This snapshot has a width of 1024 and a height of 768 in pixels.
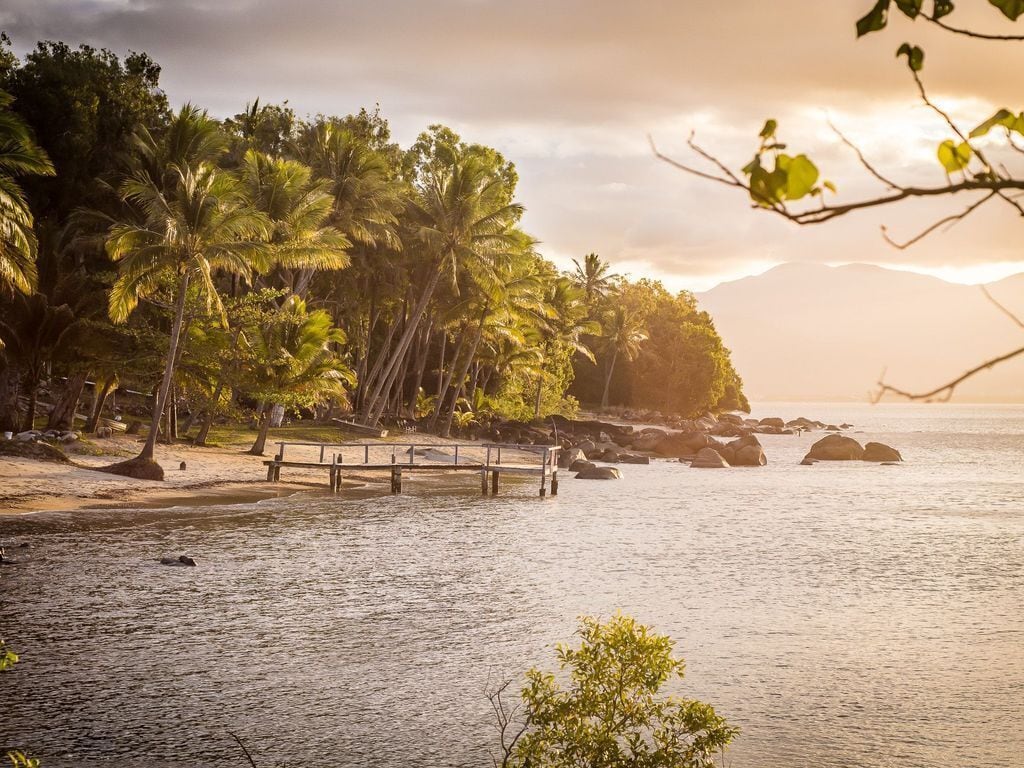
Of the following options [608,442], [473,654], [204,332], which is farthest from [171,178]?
[608,442]

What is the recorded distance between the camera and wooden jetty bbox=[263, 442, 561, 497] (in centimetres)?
3203

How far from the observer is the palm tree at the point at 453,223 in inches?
1772

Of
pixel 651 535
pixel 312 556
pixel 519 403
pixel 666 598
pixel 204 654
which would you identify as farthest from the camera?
pixel 519 403

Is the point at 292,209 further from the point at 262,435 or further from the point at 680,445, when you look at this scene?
the point at 680,445

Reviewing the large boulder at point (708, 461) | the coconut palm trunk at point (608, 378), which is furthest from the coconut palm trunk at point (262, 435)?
the coconut palm trunk at point (608, 378)

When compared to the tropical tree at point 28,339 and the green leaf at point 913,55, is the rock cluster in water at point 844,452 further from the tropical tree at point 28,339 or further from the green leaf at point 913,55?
the green leaf at point 913,55

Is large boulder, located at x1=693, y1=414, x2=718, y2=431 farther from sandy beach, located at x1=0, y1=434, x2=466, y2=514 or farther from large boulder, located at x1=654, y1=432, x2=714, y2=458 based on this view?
sandy beach, located at x1=0, y1=434, x2=466, y2=514

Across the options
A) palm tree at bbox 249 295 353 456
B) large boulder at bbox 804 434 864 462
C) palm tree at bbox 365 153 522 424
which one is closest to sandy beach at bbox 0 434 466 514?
palm tree at bbox 249 295 353 456

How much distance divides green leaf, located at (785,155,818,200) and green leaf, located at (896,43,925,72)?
415mm

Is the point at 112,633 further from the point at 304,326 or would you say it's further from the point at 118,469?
the point at 304,326

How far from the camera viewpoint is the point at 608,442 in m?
64.6

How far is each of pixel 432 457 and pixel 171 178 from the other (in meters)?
16.7

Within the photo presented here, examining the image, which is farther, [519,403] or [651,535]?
[519,403]

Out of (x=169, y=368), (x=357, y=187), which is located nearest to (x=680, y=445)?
(x=357, y=187)
